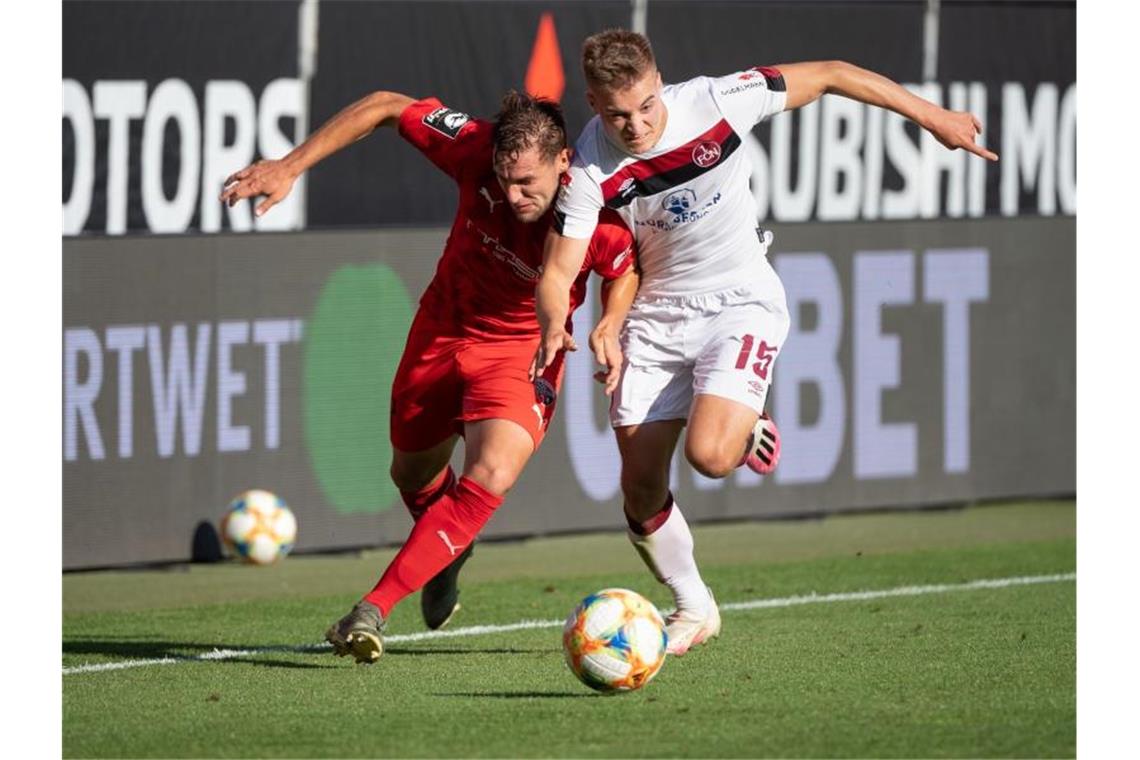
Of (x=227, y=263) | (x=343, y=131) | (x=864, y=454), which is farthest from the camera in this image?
(x=864, y=454)

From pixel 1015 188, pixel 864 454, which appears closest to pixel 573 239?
pixel 864 454

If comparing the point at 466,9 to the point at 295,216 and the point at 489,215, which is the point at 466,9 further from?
the point at 489,215

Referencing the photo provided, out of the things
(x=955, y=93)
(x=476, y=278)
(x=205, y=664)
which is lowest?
(x=205, y=664)

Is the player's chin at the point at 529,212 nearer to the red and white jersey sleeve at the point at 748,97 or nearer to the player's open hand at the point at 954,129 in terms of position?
the red and white jersey sleeve at the point at 748,97

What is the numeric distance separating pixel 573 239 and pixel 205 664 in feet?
7.68

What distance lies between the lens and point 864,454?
1352cm

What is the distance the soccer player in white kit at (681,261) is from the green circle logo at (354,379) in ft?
11.5

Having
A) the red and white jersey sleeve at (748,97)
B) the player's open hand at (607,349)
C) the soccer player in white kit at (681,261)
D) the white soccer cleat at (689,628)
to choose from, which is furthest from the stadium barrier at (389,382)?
the red and white jersey sleeve at (748,97)

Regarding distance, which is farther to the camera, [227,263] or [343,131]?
[227,263]

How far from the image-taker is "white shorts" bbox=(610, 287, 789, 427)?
847cm

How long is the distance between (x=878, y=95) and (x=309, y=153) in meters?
2.19

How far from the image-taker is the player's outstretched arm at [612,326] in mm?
8102

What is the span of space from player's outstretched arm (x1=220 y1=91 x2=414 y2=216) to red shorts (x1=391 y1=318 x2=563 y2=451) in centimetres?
86

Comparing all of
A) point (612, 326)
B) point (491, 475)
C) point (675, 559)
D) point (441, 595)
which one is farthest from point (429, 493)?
point (612, 326)
